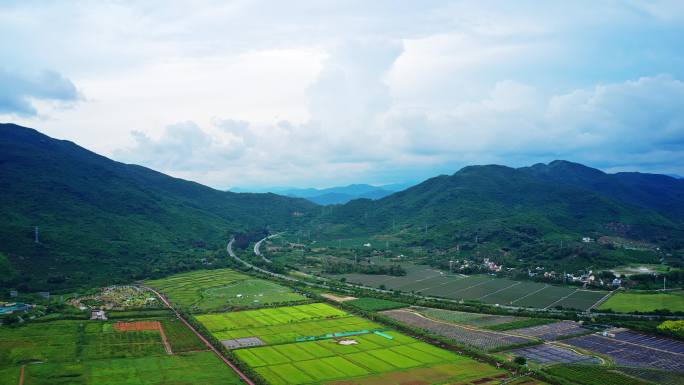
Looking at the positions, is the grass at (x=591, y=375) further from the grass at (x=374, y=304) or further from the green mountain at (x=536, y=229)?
the green mountain at (x=536, y=229)

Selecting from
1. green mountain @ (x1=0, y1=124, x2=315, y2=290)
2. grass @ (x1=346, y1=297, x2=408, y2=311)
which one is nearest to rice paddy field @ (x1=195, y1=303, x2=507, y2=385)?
grass @ (x1=346, y1=297, x2=408, y2=311)

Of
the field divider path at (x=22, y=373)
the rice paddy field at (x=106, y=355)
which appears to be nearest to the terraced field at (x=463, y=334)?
the rice paddy field at (x=106, y=355)

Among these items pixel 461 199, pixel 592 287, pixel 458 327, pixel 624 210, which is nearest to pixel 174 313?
pixel 458 327

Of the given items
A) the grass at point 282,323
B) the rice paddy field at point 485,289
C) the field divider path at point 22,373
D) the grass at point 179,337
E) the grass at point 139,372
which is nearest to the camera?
the field divider path at point 22,373

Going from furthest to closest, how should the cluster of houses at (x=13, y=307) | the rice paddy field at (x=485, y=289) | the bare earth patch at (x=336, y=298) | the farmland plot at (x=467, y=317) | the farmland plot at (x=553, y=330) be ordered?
the bare earth patch at (x=336, y=298)
the rice paddy field at (x=485, y=289)
the cluster of houses at (x=13, y=307)
the farmland plot at (x=467, y=317)
the farmland plot at (x=553, y=330)

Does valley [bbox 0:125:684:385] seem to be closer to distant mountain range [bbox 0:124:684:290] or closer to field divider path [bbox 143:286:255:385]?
field divider path [bbox 143:286:255:385]

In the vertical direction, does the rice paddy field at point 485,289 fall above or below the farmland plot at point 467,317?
above

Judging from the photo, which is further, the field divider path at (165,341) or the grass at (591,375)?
the field divider path at (165,341)
